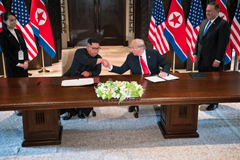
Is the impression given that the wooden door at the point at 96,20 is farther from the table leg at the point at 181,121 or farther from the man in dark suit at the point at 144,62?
the table leg at the point at 181,121

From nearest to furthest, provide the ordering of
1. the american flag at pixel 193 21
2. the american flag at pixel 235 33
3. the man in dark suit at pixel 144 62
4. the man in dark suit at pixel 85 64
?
the man in dark suit at pixel 85 64 < the man in dark suit at pixel 144 62 < the american flag at pixel 235 33 < the american flag at pixel 193 21

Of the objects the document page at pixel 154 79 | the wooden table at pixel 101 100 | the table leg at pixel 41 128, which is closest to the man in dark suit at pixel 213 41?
the wooden table at pixel 101 100

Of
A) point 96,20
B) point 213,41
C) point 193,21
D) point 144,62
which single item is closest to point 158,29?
point 193,21

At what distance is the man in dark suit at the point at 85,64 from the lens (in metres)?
3.21

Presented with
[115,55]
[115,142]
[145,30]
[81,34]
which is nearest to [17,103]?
[115,142]

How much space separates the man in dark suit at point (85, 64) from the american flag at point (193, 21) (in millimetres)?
2957

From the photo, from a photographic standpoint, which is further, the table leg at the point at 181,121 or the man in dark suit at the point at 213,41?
the man in dark suit at the point at 213,41

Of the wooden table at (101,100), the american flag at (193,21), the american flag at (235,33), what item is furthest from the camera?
the american flag at (193,21)

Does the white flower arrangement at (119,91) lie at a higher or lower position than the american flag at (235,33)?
lower

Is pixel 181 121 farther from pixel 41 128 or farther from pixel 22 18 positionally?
pixel 22 18

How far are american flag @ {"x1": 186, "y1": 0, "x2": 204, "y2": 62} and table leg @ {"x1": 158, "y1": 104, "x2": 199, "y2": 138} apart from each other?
10.0 ft

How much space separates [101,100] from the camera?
2357mm

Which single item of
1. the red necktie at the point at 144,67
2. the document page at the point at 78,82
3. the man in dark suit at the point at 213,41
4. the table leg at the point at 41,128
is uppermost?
the man in dark suit at the point at 213,41

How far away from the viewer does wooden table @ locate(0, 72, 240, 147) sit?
7.69 ft
